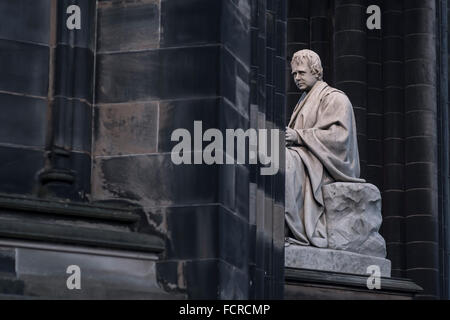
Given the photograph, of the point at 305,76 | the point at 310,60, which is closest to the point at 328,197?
the point at 305,76

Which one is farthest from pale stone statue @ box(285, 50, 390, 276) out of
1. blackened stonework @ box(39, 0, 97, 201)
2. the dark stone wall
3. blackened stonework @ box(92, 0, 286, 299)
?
the dark stone wall

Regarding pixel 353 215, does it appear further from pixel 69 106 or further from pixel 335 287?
pixel 69 106

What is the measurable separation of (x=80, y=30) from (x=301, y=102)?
5870 millimetres

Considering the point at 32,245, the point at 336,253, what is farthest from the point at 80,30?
the point at 336,253

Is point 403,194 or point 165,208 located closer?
point 165,208

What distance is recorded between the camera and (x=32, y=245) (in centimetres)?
1859

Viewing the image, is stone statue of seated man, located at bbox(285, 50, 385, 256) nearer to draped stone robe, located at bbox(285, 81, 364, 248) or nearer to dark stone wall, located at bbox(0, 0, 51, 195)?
draped stone robe, located at bbox(285, 81, 364, 248)

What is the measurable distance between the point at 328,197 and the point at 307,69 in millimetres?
1670

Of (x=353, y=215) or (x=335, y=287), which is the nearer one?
(x=335, y=287)

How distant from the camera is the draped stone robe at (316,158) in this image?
24.0m

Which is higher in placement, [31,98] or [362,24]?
[362,24]

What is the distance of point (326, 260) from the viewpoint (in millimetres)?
23891

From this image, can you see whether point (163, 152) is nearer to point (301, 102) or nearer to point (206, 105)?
point (206, 105)
